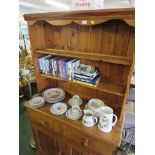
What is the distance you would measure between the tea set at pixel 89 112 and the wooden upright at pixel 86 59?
0.17ft

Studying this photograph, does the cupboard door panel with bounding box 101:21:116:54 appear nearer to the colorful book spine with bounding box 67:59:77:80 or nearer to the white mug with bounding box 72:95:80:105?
the colorful book spine with bounding box 67:59:77:80

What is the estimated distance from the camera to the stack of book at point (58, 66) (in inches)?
53.4

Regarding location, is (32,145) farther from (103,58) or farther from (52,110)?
(103,58)

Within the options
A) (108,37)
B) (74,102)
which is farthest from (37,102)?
(108,37)

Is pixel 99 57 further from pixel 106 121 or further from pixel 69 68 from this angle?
pixel 106 121

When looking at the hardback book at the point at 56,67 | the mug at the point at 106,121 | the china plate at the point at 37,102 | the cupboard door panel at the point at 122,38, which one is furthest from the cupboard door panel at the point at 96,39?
the china plate at the point at 37,102

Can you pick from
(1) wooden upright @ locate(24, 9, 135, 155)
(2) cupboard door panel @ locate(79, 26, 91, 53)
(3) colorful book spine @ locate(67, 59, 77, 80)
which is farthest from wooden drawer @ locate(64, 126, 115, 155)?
(2) cupboard door panel @ locate(79, 26, 91, 53)

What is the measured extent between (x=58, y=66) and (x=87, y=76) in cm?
35

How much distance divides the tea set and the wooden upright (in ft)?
0.17

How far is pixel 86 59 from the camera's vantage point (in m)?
1.33

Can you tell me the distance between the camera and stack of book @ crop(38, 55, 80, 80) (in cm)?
136

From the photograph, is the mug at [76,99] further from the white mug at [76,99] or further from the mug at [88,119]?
the mug at [88,119]
